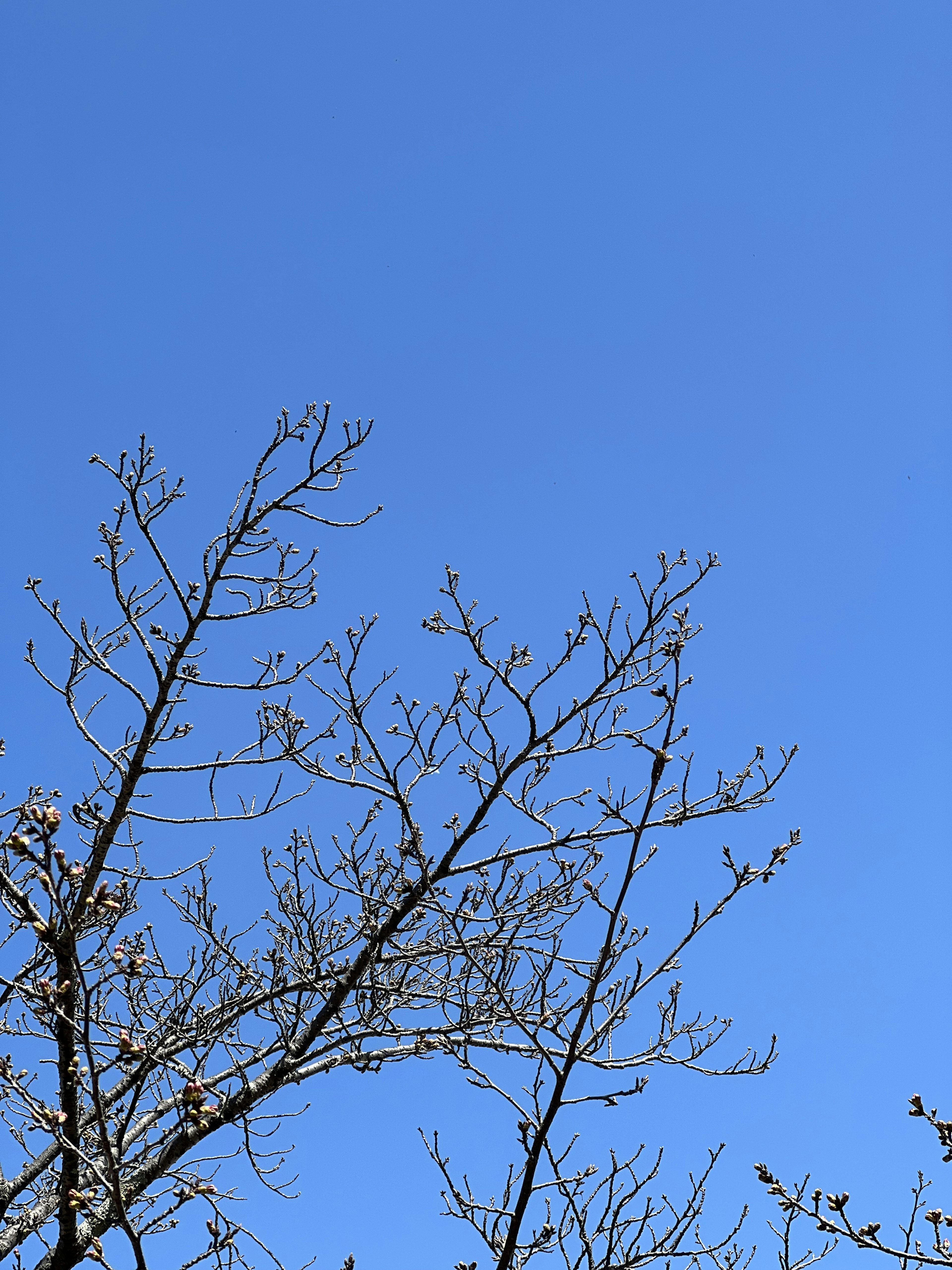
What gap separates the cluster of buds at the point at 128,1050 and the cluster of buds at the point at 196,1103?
0.69 ft

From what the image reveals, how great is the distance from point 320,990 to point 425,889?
89 cm

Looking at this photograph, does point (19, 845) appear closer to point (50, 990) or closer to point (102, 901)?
point (102, 901)

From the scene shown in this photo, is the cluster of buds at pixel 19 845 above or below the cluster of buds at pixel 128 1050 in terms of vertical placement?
above

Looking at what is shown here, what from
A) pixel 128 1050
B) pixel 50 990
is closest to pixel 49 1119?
pixel 50 990

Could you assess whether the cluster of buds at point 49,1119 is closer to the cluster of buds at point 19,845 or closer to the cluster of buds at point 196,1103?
the cluster of buds at point 196,1103

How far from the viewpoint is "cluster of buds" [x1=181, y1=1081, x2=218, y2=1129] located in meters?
2.65

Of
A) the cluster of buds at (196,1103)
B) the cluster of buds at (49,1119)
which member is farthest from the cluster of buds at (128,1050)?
the cluster of buds at (49,1119)

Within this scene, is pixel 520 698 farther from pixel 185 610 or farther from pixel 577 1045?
pixel 577 1045

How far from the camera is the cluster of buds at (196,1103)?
2.65 metres

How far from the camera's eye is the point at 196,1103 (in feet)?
8.79

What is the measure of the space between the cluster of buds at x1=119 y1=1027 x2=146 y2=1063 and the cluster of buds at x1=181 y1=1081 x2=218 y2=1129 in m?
0.21

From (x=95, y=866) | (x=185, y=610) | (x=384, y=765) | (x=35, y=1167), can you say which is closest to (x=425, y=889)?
(x=384, y=765)

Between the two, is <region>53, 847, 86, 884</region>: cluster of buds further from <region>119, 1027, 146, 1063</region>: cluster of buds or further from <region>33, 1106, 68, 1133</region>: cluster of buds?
<region>33, 1106, 68, 1133</region>: cluster of buds

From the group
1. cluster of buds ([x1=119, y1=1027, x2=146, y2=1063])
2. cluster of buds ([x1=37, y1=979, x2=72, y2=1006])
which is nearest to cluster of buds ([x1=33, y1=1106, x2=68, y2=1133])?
cluster of buds ([x1=37, y1=979, x2=72, y2=1006])
